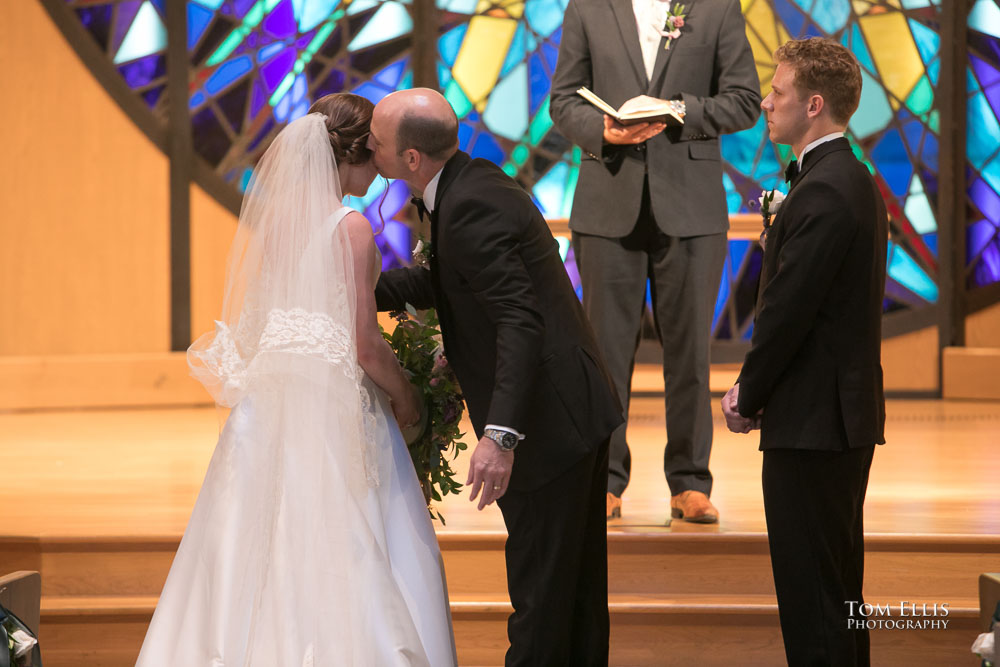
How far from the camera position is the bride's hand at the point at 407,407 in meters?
2.95

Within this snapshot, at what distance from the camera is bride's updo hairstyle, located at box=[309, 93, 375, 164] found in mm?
2916

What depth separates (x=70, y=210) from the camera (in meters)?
7.20

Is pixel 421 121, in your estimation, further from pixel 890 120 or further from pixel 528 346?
pixel 890 120

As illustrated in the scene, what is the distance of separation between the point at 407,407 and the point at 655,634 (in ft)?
4.00

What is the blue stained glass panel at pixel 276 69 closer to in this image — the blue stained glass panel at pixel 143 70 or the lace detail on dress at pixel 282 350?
the blue stained glass panel at pixel 143 70

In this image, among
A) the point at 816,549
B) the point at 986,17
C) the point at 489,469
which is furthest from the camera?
the point at 986,17

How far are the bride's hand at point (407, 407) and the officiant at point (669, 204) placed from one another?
37.2 inches

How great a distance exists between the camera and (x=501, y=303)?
8.34 feet

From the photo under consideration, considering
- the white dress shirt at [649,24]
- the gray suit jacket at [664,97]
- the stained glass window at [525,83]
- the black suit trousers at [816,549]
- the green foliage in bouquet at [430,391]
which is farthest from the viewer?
the stained glass window at [525,83]

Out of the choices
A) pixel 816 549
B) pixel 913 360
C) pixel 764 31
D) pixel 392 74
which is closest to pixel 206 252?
pixel 392 74

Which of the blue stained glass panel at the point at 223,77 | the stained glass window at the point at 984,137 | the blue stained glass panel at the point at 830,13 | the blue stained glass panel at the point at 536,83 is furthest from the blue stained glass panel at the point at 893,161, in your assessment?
the blue stained glass panel at the point at 223,77

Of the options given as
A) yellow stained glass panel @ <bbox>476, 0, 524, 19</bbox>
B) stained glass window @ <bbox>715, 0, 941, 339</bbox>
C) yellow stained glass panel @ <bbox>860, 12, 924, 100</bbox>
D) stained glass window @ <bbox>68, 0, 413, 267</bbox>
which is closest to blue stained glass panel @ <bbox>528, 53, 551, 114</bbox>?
yellow stained glass panel @ <bbox>476, 0, 524, 19</bbox>

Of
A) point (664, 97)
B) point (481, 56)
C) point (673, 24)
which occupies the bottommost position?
point (664, 97)

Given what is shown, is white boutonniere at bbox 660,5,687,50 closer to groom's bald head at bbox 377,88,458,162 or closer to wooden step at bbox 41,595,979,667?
groom's bald head at bbox 377,88,458,162
